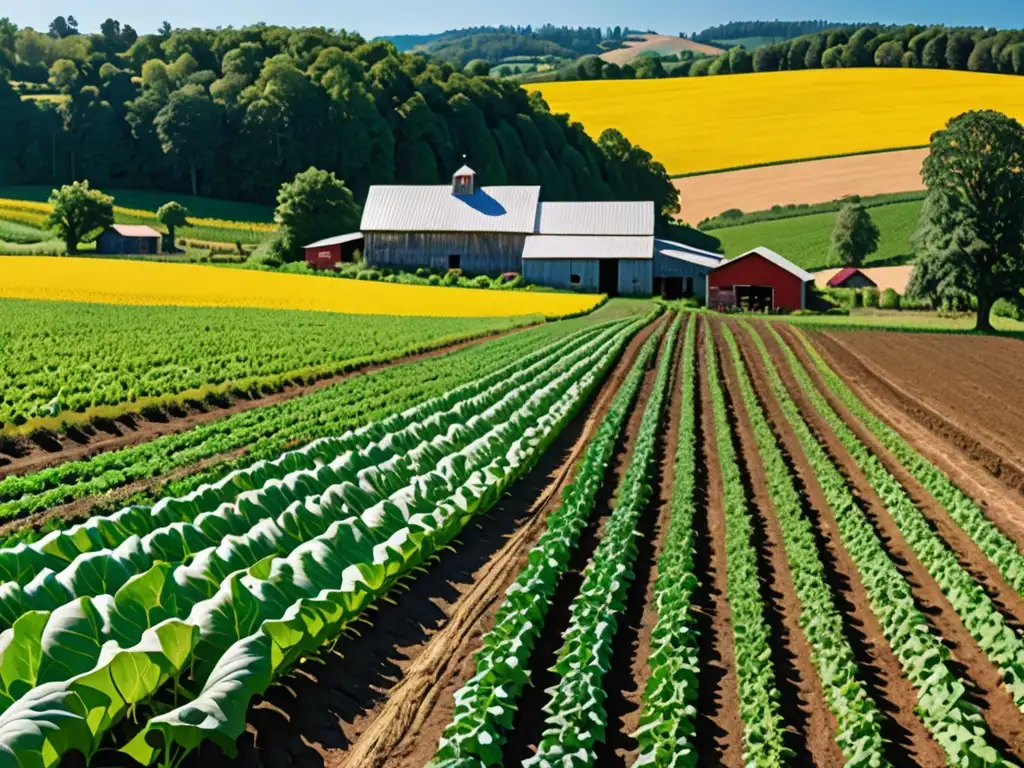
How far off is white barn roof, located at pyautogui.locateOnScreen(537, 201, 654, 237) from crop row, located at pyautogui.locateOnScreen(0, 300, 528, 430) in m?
27.2

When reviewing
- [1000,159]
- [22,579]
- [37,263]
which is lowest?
[22,579]

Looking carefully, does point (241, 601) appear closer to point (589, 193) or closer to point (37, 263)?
point (37, 263)

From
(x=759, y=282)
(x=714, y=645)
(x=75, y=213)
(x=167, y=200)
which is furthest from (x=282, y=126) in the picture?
(x=714, y=645)

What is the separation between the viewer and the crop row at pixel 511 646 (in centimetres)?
830

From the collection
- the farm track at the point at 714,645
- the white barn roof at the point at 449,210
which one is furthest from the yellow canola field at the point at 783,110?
the farm track at the point at 714,645

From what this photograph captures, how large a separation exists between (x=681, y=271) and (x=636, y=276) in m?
2.82

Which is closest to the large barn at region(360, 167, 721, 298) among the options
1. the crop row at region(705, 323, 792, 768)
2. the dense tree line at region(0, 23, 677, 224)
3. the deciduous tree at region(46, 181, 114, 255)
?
the deciduous tree at region(46, 181, 114, 255)

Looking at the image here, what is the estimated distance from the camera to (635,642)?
36.0 ft

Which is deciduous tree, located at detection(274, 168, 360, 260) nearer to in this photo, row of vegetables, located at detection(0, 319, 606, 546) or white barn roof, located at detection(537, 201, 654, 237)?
white barn roof, located at detection(537, 201, 654, 237)

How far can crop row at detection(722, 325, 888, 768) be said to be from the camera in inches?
343

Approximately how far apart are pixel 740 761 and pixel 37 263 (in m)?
57.4

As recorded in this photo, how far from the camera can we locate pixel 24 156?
96312 mm

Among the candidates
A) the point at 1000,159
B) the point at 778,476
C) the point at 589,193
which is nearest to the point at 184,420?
the point at 778,476

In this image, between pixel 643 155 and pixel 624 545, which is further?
pixel 643 155
